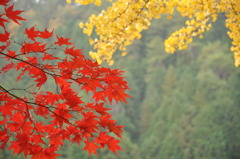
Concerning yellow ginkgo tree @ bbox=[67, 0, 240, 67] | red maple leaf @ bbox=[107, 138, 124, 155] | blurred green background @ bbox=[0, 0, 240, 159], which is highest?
blurred green background @ bbox=[0, 0, 240, 159]

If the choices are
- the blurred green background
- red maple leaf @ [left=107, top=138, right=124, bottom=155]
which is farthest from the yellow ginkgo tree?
the blurred green background

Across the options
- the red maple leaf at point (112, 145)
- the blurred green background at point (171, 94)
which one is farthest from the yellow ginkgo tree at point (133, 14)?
the blurred green background at point (171, 94)

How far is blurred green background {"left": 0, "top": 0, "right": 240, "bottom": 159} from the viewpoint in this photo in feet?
38.6

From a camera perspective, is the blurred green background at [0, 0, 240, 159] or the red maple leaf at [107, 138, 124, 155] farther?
the blurred green background at [0, 0, 240, 159]

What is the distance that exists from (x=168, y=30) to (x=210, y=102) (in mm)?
9496

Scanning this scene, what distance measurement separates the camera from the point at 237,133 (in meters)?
11.4

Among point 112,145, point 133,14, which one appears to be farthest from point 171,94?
point 112,145

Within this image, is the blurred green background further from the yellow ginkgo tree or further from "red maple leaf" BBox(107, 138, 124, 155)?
"red maple leaf" BBox(107, 138, 124, 155)

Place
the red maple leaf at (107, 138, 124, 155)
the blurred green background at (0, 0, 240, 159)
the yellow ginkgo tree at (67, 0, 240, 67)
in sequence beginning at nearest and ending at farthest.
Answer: the red maple leaf at (107, 138, 124, 155) → the yellow ginkgo tree at (67, 0, 240, 67) → the blurred green background at (0, 0, 240, 159)

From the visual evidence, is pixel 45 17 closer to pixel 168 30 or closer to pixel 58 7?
pixel 58 7

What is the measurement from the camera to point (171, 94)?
1612 centimetres

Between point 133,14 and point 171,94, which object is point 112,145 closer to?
point 133,14

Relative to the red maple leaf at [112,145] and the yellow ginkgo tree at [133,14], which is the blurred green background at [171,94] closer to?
the yellow ginkgo tree at [133,14]

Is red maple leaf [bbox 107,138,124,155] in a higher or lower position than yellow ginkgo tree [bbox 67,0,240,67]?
lower
